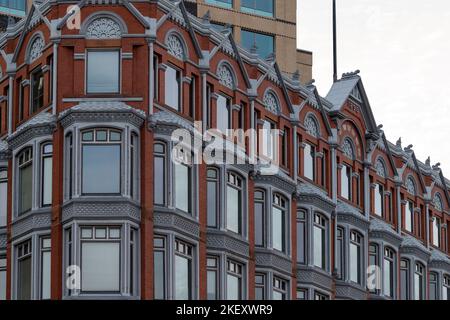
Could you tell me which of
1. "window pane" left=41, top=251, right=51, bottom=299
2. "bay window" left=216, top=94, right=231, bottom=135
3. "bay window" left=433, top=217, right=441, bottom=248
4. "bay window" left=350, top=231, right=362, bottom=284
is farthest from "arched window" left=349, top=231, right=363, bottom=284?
"window pane" left=41, top=251, right=51, bottom=299

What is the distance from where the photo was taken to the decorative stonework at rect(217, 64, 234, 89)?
7150 centimetres

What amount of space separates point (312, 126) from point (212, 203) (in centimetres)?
1052

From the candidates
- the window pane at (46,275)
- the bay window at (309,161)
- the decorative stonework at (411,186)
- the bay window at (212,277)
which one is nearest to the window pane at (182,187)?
the bay window at (212,277)

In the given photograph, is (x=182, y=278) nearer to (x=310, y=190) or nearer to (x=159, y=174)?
(x=159, y=174)

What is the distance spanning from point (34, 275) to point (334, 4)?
103ft

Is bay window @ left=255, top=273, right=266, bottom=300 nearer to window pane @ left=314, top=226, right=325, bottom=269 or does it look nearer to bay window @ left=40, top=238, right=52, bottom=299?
window pane @ left=314, top=226, right=325, bottom=269

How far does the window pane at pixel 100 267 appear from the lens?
6431 centimetres

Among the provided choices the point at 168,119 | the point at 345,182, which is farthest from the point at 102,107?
the point at 345,182

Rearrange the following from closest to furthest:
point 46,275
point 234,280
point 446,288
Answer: point 46,275, point 234,280, point 446,288

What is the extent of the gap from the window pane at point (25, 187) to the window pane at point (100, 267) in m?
4.41

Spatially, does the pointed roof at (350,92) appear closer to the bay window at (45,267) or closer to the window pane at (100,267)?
the bay window at (45,267)

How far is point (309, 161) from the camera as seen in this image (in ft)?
257
